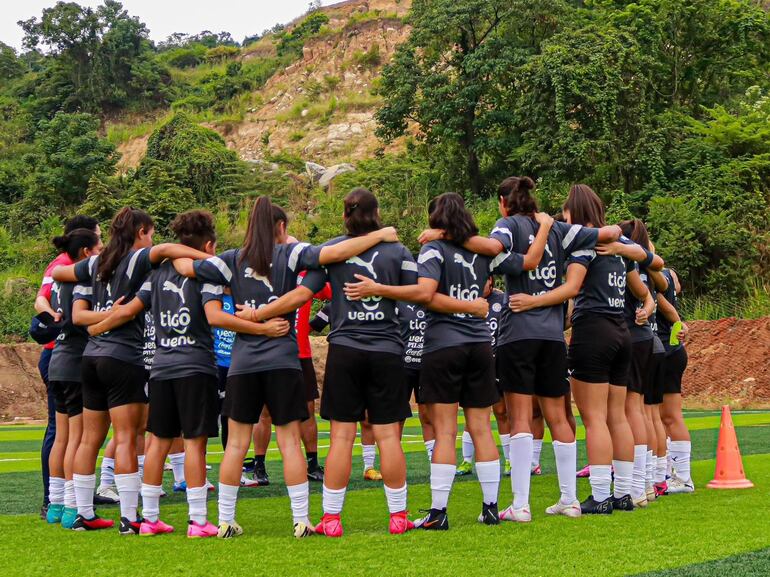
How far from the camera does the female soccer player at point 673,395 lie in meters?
8.36

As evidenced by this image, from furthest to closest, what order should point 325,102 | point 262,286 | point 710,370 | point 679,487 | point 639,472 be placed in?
point 325,102 → point 710,370 → point 679,487 → point 639,472 → point 262,286

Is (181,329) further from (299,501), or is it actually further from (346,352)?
(299,501)

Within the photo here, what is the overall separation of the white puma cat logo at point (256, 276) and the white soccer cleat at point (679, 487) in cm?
416

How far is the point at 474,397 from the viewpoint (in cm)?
663

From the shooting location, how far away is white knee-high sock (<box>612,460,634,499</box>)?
23.7 ft

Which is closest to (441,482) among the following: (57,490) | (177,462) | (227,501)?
(227,501)

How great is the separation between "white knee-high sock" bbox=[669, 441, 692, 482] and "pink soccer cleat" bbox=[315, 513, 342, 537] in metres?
3.53

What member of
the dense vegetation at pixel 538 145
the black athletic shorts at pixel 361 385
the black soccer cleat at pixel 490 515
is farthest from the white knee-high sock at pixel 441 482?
the dense vegetation at pixel 538 145

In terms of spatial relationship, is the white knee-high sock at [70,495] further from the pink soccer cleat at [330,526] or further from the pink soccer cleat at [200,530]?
the pink soccer cleat at [330,526]

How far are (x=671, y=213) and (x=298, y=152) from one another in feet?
87.6

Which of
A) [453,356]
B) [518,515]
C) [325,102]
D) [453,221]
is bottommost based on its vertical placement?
[518,515]

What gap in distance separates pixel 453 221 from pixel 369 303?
85cm

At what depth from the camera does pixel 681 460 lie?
27.4 feet

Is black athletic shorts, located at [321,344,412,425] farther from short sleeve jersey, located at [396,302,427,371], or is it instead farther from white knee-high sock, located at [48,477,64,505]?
short sleeve jersey, located at [396,302,427,371]
